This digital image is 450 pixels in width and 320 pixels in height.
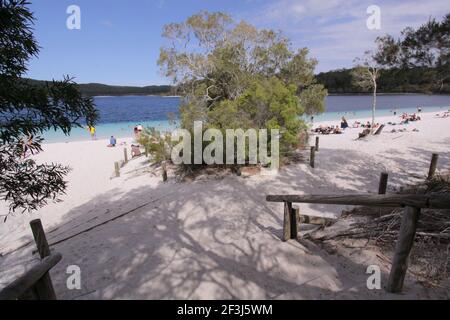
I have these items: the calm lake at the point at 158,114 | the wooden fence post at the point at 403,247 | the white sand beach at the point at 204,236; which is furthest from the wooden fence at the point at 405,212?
the calm lake at the point at 158,114

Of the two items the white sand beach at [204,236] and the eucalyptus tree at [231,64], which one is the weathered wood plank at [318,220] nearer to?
the white sand beach at [204,236]

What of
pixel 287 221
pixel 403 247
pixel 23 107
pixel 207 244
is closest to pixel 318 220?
pixel 287 221

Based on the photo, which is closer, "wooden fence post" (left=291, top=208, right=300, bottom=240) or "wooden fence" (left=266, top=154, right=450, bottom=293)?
"wooden fence" (left=266, top=154, right=450, bottom=293)

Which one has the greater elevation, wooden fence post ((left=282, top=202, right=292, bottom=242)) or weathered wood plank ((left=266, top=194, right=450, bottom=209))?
weathered wood plank ((left=266, top=194, right=450, bottom=209))

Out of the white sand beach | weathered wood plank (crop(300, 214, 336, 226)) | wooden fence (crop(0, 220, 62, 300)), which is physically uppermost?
wooden fence (crop(0, 220, 62, 300))

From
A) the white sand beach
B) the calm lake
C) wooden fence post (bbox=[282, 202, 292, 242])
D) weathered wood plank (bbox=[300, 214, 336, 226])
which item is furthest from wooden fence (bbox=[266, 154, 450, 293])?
the calm lake

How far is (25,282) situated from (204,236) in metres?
3.96

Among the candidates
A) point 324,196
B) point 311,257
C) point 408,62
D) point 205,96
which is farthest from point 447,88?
point 205,96

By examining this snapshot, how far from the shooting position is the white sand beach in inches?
144

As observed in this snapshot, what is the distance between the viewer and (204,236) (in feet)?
19.9

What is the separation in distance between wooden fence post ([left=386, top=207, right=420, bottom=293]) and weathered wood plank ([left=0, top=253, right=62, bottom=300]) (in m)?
3.32

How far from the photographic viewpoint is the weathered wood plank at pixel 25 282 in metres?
2.14

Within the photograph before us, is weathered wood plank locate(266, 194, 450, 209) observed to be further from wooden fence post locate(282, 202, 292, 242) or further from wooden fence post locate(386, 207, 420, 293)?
wooden fence post locate(282, 202, 292, 242)
